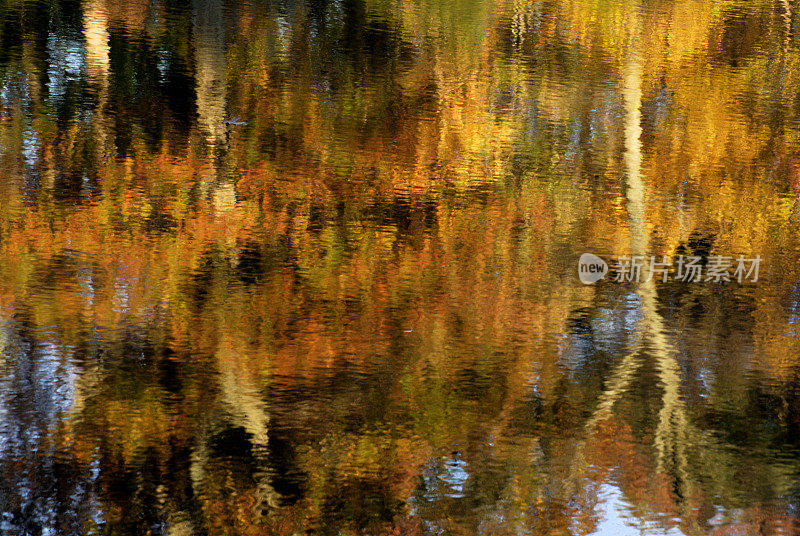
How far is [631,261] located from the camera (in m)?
2.85

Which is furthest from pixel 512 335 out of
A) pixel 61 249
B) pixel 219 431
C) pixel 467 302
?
pixel 61 249

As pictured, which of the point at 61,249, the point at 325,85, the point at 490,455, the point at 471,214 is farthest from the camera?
the point at 325,85

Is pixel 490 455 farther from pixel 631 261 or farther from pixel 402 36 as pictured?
pixel 402 36

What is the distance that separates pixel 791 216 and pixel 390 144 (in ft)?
5.54

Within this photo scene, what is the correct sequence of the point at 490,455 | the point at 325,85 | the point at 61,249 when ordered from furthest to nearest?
the point at 325,85 < the point at 61,249 < the point at 490,455

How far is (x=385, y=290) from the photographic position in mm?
2646

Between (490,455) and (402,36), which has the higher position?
(402,36)

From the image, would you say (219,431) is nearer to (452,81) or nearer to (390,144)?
(390,144)

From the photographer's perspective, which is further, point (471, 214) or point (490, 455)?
point (471, 214)

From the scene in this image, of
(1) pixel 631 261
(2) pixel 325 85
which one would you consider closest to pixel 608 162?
(1) pixel 631 261

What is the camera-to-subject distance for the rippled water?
2012mm

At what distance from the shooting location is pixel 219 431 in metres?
2.12

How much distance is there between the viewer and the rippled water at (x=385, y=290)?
79.2 inches

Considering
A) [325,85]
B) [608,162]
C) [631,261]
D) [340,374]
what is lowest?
[340,374]
